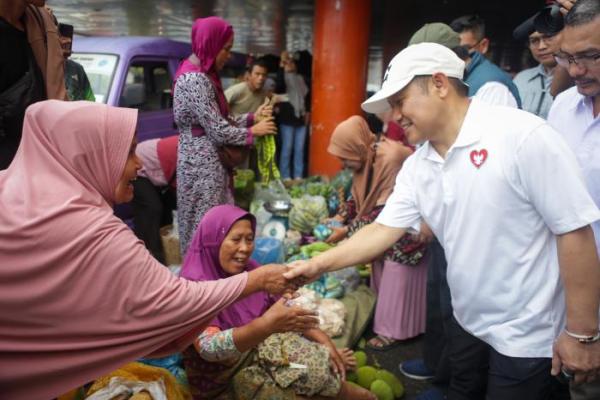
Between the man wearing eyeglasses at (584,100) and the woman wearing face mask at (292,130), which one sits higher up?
the man wearing eyeglasses at (584,100)

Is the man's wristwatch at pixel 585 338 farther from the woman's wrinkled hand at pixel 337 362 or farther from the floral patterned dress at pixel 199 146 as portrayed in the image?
the floral patterned dress at pixel 199 146

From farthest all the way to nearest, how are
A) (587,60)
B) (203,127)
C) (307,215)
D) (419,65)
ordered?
1. (307,215)
2. (203,127)
3. (587,60)
4. (419,65)

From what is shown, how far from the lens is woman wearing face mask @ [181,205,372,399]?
2035mm

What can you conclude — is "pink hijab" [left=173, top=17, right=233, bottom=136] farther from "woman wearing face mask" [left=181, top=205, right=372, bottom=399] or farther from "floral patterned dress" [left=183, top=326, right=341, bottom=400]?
"floral patterned dress" [left=183, top=326, right=341, bottom=400]

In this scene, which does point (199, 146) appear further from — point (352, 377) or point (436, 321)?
point (436, 321)

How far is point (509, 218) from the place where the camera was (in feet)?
5.10

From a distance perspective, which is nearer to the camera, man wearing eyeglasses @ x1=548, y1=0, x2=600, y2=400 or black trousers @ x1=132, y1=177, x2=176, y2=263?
man wearing eyeglasses @ x1=548, y1=0, x2=600, y2=400

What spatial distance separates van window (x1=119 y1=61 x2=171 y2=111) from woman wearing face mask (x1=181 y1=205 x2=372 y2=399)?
3.29 meters

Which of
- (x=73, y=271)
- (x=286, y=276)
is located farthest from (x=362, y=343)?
(x=73, y=271)

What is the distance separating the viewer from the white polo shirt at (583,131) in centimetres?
189

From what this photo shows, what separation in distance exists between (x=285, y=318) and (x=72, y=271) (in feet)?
3.20

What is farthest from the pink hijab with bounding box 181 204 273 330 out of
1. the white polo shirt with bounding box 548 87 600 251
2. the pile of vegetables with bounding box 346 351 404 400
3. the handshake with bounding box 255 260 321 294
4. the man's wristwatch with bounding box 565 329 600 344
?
the white polo shirt with bounding box 548 87 600 251

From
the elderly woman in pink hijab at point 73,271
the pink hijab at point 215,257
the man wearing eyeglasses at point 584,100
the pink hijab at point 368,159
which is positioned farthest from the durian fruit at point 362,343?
the elderly woman in pink hijab at point 73,271

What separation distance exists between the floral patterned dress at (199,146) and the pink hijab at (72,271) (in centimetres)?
157
